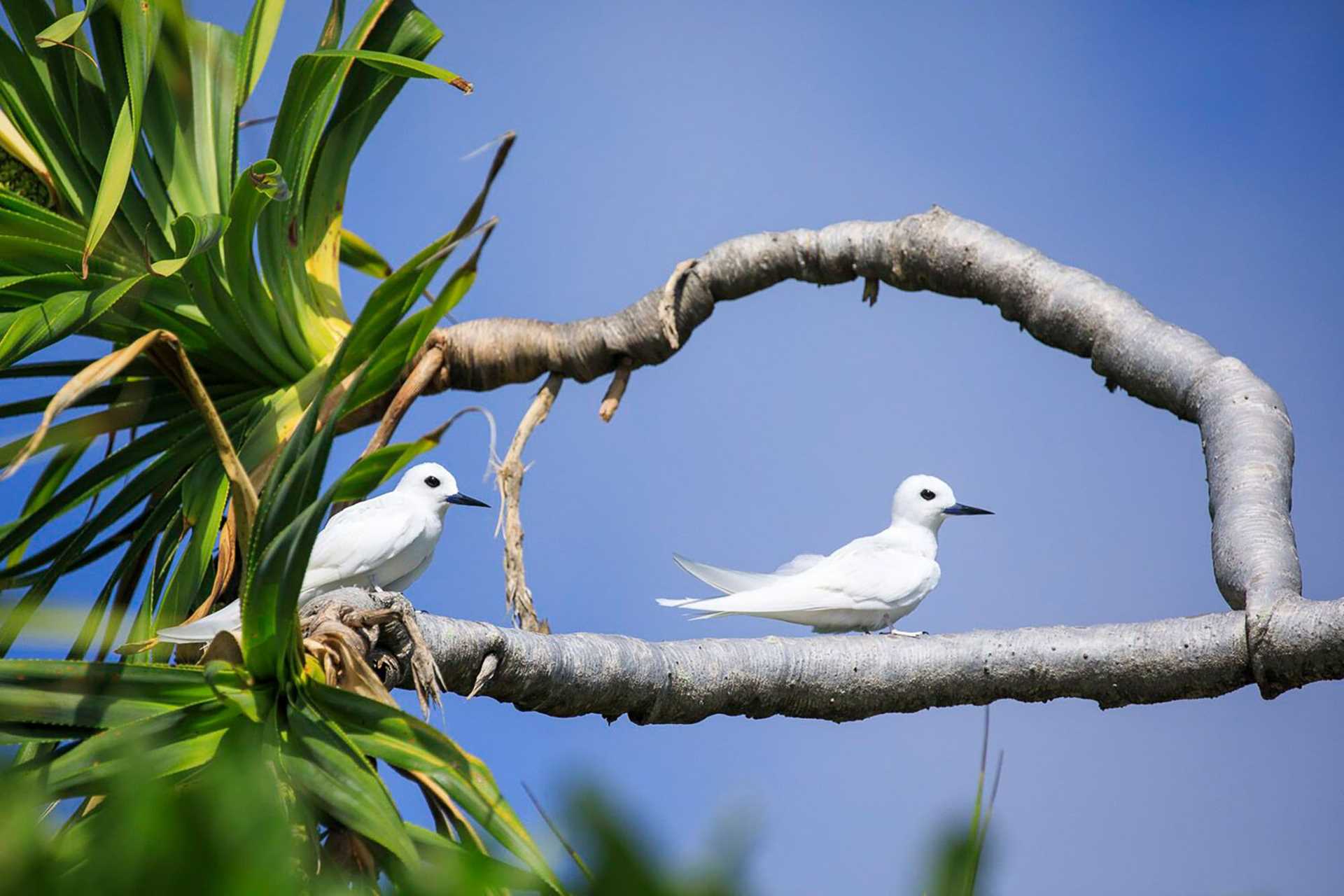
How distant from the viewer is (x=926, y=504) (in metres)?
4.53

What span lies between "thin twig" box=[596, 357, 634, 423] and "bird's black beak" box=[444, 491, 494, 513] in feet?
1.68

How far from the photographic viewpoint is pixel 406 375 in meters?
4.20

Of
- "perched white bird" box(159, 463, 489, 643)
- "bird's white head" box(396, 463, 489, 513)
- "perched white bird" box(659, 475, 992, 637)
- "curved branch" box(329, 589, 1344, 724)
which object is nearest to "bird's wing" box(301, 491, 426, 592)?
"perched white bird" box(159, 463, 489, 643)

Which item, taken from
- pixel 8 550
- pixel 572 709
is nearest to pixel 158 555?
pixel 8 550

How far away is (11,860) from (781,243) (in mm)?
3678

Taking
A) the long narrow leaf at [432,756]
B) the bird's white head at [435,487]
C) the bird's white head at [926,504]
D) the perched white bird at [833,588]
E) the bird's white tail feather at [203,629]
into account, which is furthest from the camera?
the bird's white head at [926,504]

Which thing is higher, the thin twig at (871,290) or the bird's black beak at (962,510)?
the thin twig at (871,290)

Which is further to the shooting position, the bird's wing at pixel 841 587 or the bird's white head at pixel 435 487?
the bird's white head at pixel 435 487

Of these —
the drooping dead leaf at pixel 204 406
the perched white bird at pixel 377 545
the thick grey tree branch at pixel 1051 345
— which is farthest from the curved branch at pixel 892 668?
the perched white bird at pixel 377 545

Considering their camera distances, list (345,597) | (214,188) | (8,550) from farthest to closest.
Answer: (214,188) → (8,550) → (345,597)

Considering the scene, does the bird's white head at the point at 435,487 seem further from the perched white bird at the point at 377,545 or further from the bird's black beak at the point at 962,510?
the bird's black beak at the point at 962,510

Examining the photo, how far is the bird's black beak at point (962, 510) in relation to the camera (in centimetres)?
455

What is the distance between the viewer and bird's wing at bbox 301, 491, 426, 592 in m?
3.33

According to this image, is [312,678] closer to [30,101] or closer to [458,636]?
[458,636]
